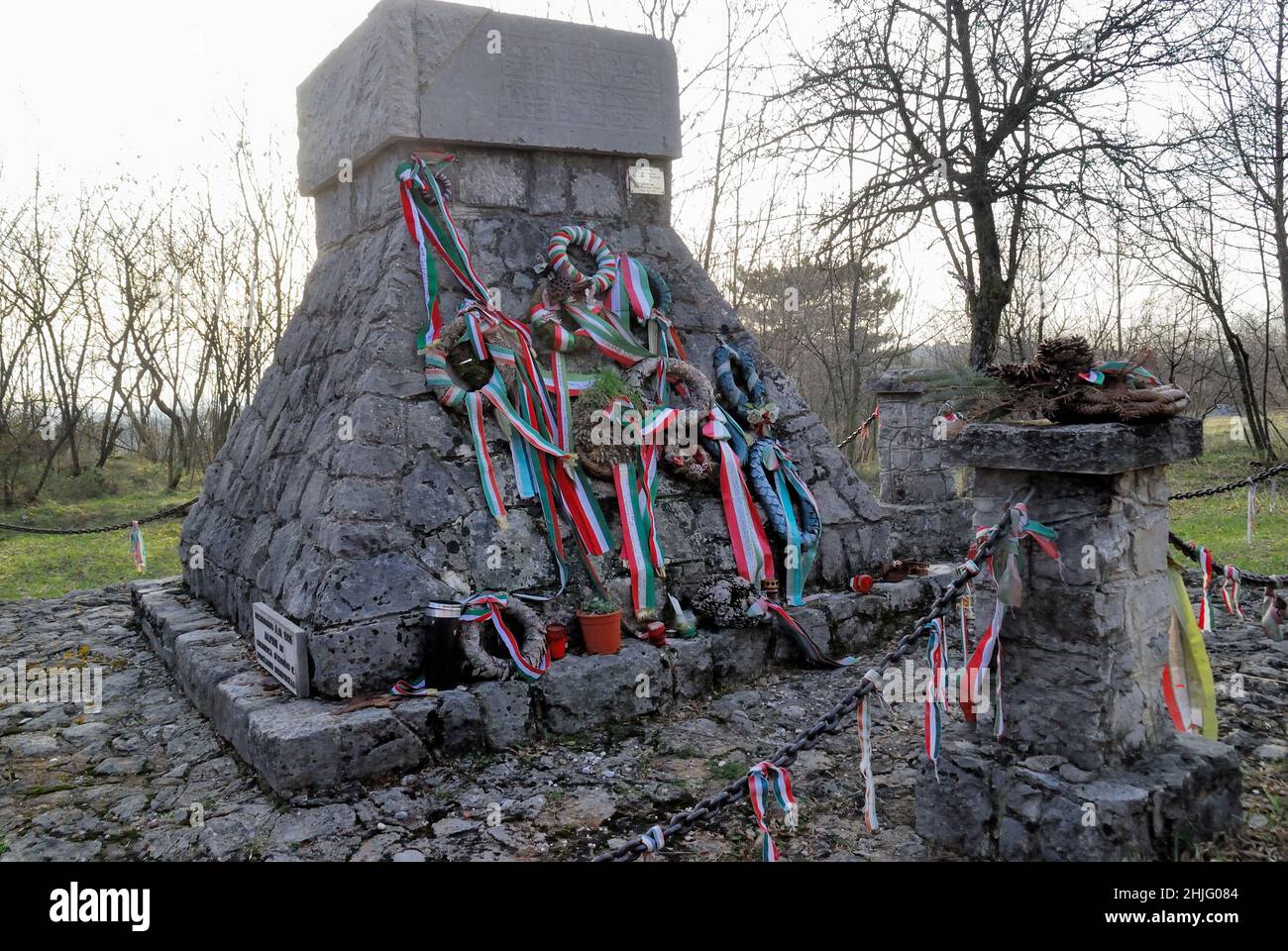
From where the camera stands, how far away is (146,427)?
737 inches

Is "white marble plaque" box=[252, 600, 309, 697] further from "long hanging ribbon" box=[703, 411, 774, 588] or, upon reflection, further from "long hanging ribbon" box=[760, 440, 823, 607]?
"long hanging ribbon" box=[760, 440, 823, 607]

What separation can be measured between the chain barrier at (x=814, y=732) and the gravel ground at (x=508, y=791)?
790mm

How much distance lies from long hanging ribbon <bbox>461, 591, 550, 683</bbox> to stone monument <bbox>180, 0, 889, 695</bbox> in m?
0.18

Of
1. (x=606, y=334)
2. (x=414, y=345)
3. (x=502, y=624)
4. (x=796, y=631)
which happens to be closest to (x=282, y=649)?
(x=502, y=624)

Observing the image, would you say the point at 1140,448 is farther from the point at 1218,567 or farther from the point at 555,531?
the point at 555,531

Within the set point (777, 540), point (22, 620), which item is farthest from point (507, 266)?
point (22, 620)

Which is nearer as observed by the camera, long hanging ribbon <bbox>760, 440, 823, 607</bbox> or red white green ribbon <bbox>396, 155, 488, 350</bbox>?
red white green ribbon <bbox>396, 155, 488, 350</bbox>

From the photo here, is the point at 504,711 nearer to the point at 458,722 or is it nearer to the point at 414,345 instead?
the point at 458,722

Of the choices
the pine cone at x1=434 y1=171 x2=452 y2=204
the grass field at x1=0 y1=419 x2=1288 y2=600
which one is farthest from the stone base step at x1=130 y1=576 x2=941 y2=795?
the grass field at x1=0 y1=419 x2=1288 y2=600

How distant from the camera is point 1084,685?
2922 mm

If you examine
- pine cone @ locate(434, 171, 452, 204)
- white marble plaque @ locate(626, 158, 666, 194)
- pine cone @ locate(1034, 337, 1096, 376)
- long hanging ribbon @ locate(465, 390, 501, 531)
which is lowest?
long hanging ribbon @ locate(465, 390, 501, 531)

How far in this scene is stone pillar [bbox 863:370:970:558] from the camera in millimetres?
8125
